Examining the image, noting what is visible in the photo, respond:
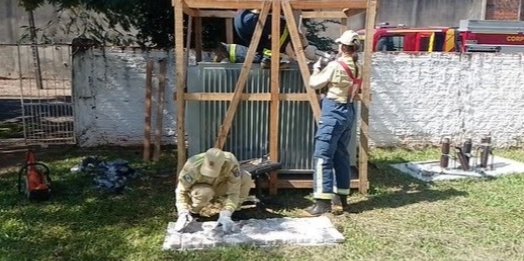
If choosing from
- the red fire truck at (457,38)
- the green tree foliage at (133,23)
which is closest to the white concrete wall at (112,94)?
the green tree foliage at (133,23)

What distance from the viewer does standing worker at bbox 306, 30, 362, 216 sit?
4.59m

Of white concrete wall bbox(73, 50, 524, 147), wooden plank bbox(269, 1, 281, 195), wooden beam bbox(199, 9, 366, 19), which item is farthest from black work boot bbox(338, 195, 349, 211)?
white concrete wall bbox(73, 50, 524, 147)

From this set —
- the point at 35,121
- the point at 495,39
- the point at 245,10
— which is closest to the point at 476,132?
the point at 245,10

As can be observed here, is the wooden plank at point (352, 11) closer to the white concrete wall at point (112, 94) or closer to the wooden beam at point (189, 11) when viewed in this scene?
the wooden beam at point (189, 11)

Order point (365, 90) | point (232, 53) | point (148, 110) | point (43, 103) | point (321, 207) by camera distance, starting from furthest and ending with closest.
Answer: point (43, 103) → point (148, 110) → point (232, 53) → point (365, 90) → point (321, 207)

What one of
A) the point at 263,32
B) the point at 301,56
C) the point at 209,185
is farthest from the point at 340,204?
the point at 263,32

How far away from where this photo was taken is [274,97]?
504 cm

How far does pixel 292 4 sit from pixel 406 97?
314cm

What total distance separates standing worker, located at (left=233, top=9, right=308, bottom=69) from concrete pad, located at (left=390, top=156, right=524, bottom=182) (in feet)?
7.28

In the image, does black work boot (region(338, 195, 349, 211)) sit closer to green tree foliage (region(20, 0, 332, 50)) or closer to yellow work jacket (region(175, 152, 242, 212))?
yellow work jacket (region(175, 152, 242, 212))

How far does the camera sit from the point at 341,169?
486 cm

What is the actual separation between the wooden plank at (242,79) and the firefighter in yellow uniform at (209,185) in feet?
2.43

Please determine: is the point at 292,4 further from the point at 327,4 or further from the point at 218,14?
Result: the point at 218,14

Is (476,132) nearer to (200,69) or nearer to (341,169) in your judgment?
(341,169)
